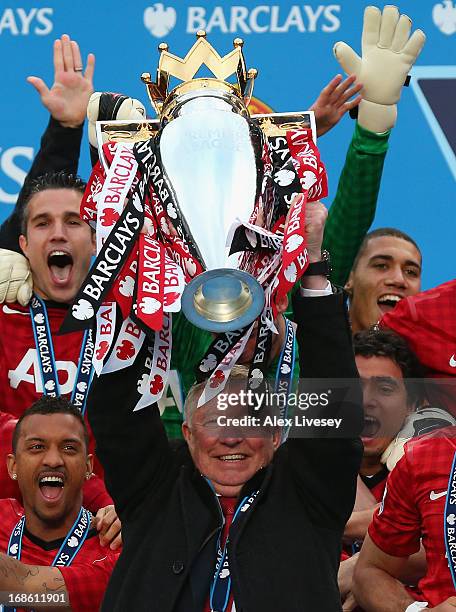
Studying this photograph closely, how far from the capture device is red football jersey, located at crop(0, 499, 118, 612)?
356 centimetres

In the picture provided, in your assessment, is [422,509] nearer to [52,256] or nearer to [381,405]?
[381,405]

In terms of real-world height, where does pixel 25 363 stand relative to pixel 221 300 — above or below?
above

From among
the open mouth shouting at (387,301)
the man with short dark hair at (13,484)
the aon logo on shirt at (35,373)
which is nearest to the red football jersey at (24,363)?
the aon logo on shirt at (35,373)

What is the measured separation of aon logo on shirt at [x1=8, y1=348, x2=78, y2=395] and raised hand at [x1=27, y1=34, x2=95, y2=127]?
744 millimetres

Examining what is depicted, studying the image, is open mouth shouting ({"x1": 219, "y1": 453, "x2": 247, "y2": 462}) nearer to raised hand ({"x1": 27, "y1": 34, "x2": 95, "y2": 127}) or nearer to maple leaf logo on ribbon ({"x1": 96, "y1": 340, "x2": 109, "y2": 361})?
maple leaf logo on ribbon ({"x1": 96, "y1": 340, "x2": 109, "y2": 361})

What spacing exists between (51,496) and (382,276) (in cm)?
128

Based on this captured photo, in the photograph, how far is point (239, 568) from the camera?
2980mm

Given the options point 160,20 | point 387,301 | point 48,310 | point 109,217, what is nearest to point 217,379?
point 109,217

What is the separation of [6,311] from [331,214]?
36.5 inches

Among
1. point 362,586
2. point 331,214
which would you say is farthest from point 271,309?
point 331,214

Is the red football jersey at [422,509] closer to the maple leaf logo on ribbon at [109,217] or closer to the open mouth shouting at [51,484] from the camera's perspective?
the open mouth shouting at [51,484]

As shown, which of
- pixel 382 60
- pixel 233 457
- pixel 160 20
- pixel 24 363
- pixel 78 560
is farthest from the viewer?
pixel 160 20

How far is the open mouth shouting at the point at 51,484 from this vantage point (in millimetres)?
3770

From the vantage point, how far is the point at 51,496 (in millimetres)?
3760
